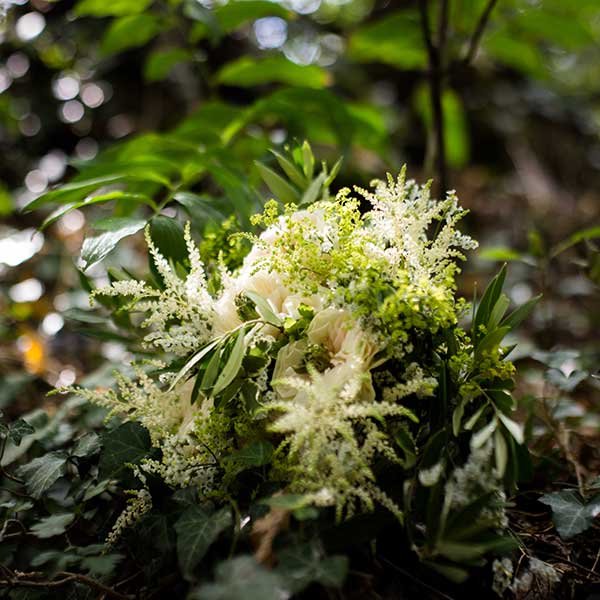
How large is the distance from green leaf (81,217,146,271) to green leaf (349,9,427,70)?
109 cm

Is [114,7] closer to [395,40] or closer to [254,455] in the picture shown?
[395,40]

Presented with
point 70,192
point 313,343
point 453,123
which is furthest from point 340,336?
point 453,123

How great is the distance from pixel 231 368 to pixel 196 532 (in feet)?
0.61

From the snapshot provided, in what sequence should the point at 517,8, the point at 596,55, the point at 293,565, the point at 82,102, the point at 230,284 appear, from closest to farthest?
the point at 293,565
the point at 230,284
the point at 517,8
the point at 82,102
the point at 596,55

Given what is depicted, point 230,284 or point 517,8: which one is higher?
point 230,284

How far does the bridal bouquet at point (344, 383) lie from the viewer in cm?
62

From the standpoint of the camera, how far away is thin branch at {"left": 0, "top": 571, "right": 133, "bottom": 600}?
2.16 feet

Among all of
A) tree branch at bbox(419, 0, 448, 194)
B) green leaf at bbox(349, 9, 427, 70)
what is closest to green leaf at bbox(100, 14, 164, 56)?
green leaf at bbox(349, 9, 427, 70)

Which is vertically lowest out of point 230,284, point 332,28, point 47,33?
point 332,28

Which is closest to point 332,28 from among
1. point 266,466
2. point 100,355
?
point 100,355

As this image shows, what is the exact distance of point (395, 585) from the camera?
2.24ft

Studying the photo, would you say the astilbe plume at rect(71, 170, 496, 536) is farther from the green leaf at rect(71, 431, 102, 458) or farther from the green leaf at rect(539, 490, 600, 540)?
the green leaf at rect(539, 490, 600, 540)

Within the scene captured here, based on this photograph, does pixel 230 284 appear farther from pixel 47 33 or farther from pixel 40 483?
pixel 47 33

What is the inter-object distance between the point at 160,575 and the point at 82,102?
223cm
